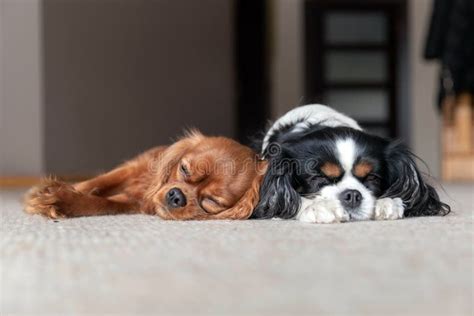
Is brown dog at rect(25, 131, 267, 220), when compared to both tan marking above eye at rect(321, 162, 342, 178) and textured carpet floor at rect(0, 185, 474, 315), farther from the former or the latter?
textured carpet floor at rect(0, 185, 474, 315)

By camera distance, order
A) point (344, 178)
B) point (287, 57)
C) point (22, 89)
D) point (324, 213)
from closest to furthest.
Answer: point (324, 213) < point (344, 178) < point (22, 89) < point (287, 57)

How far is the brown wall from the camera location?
19.0 ft

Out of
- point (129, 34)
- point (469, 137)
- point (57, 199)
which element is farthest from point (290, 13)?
point (57, 199)

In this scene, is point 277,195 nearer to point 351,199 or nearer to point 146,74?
point 351,199

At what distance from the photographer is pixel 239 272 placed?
1.03m

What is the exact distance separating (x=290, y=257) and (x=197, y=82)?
16.7ft

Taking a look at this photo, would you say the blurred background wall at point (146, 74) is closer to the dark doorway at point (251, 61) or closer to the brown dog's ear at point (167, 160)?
the dark doorway at point (251, 61)

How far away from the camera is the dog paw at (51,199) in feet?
6.66

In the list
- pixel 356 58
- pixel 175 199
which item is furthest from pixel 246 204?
pixel 356 58

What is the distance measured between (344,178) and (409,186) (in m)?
0.23

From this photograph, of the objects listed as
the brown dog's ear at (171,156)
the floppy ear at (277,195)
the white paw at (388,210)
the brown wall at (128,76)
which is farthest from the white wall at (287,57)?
the white paw at (388,210)

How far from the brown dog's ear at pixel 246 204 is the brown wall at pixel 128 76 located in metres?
3.74

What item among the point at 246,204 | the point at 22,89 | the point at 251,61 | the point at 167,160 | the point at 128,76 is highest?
the point at 251,61

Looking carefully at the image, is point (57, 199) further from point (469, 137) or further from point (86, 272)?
point (469, 137)
